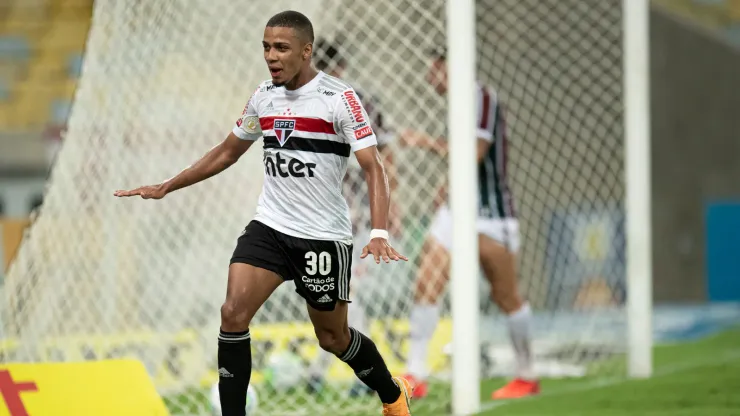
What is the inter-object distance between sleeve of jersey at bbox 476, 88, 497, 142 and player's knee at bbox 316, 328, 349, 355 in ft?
7.67

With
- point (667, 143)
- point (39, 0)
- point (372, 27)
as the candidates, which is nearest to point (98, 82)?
point (372, 27)

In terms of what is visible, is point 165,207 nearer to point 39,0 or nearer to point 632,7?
point 632,7

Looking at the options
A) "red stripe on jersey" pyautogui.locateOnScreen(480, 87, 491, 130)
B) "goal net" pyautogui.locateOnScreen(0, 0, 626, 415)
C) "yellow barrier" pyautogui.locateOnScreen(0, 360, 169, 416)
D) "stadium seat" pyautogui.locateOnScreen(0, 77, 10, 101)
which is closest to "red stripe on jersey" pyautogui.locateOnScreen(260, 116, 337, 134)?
"yellow barrier" pyautogui.locateOnScreen(0, 360, 169, 416)

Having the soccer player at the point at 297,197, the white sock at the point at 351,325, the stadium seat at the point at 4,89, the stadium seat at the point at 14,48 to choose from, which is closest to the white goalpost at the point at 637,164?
the white sock at the point at 351,325

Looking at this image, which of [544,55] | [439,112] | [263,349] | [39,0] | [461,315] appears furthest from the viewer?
[39,0]

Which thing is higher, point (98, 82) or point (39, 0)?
point (39, 0)

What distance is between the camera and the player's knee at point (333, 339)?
15.8 feet

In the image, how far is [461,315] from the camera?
6145mm

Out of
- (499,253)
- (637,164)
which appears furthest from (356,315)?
(637,164)

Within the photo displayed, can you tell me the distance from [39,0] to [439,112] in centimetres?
1377

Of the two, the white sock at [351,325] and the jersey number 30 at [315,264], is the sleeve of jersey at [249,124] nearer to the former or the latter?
the jersey number 30 at [315,264]

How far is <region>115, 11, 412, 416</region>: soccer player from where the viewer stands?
14.8 feet

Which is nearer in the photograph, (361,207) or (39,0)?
(361,207)

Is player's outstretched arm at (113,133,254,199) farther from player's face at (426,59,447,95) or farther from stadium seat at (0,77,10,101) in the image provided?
stadium seat at (0,77,10,101)
